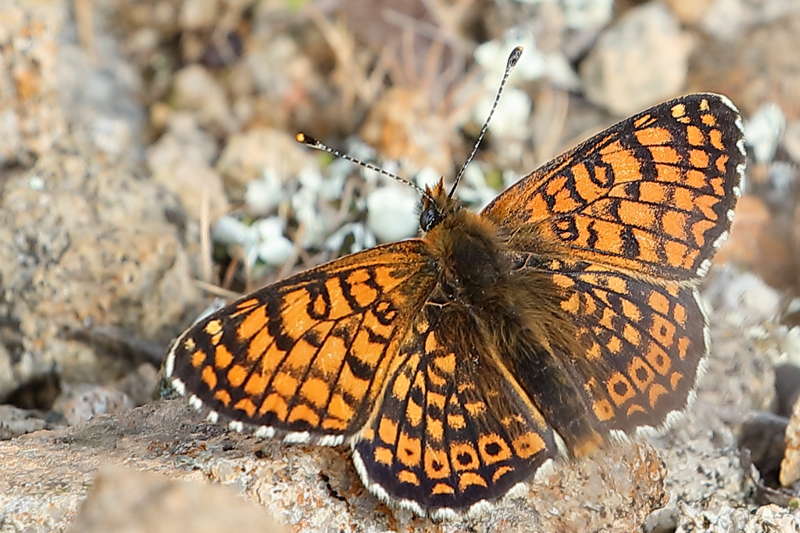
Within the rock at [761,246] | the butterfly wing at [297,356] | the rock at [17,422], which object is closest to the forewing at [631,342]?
the butterfly wing at [297,356]

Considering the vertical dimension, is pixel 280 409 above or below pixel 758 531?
above

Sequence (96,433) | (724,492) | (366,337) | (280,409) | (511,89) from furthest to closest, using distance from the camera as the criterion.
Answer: (511,89) < (724,492) < (96,433) < (366,337) < (280,409)

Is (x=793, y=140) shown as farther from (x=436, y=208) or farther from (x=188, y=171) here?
(x=188, y=171)

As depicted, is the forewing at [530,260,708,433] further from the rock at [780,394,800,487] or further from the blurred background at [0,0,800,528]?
the blurred background at [0,0,800,528]

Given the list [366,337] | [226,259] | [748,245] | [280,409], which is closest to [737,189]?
[366,337]

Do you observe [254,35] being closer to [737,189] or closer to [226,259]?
[226,259]

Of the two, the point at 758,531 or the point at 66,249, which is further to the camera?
the point at 66,249

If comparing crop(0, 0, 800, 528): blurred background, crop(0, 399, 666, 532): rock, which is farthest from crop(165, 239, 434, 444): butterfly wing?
crop(0, 0, 800, 528): blurred background

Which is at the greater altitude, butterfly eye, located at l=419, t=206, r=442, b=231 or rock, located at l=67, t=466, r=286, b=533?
butterfly eye, located at l=419, t=206, r=442, b=231
